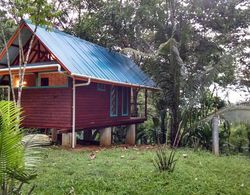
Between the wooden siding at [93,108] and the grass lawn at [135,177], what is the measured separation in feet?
11.0

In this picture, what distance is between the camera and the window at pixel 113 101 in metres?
12.8

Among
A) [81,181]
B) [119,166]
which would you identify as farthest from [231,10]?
[81,181]

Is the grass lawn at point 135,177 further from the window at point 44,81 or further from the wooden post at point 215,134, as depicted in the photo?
the window at point 44,81

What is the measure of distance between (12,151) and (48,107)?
8.17 meters

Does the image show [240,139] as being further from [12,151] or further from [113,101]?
[12,151]

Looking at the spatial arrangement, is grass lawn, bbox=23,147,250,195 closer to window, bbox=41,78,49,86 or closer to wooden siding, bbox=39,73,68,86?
wooden siding, bbox=39,73,68,86

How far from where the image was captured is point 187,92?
866 centimetres

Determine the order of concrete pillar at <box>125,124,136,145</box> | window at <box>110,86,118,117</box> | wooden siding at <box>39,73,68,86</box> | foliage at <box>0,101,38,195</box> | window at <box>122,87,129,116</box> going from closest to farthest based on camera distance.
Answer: foliage at <box>0,101,38,195</box> → wooden siding at <box>39,73,68,86</box> → window at <box>110,86,118,117</box> → window at <box>122,87,129,116</box> → concrete pillar at <box>125,124,136,145</box>

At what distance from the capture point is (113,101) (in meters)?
13.1

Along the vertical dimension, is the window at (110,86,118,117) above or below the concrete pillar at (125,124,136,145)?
above

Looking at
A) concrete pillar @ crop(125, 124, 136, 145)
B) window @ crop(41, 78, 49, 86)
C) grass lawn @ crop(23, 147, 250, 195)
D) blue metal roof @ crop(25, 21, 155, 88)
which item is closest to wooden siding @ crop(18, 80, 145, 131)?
window @ crop(41, 78, 49, 86)

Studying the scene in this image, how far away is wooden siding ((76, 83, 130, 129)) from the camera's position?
1070 centimetres

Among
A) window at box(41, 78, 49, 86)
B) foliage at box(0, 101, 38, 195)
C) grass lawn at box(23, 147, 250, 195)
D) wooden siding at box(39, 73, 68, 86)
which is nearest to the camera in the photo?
foliage at box(0, 101, 38, 195)

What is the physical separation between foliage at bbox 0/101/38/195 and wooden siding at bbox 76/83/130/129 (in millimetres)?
7452
